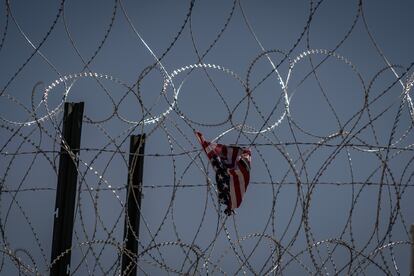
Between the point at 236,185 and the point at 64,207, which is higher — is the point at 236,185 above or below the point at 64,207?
above

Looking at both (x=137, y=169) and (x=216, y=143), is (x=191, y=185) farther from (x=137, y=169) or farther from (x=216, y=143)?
(x=137, y=169)

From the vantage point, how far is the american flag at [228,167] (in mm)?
4105

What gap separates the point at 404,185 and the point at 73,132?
2082 mm

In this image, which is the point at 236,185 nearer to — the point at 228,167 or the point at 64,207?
the point at 228,167

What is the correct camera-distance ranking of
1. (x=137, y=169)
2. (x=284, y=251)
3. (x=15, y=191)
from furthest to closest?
(x=137, y=169)
(x=15, y=191)
(x=284, y=251)

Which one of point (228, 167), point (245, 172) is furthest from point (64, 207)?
point (245, 172)

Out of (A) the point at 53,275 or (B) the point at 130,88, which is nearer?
(B) the point at 130,88

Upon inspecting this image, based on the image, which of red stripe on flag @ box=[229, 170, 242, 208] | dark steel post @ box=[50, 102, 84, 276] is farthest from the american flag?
dark steel post @ box=[50, 102, 84, 276]

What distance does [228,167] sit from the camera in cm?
412

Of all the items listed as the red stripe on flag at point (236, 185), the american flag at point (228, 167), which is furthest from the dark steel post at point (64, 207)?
the red stripe on flag at point (236, 185)

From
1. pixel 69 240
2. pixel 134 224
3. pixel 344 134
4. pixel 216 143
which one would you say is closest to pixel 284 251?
pixel 344 134

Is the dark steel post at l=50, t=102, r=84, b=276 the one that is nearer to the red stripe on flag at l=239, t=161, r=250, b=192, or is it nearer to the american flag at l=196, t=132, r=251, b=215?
the american flag at l=196, t=132, r=251, b=215

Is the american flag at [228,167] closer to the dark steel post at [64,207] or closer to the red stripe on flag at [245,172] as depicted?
the red stripe on flag at [245,172]

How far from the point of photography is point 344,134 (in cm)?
363
